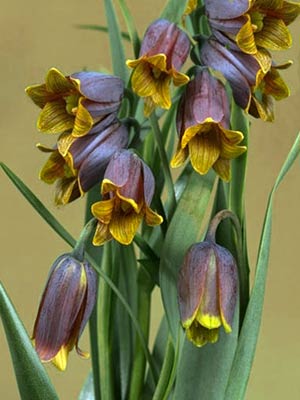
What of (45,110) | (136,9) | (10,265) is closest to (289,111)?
(136,9)

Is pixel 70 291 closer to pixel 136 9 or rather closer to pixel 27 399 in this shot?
pixel 27 399

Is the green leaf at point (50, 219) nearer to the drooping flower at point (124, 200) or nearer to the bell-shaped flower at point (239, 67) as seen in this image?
the drooping flower at point (124, 200)

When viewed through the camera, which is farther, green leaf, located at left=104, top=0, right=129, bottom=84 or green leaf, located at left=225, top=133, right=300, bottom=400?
green leaf, located at left=104, top=0, right=129, bottom=84

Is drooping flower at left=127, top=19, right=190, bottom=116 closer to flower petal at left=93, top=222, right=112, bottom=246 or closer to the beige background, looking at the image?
flower petal at left=93, top=222, right=112, bottom=246

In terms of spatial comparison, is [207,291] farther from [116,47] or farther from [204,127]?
[116,47]

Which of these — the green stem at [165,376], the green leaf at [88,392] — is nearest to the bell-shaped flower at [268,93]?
the green stem at [165,376]

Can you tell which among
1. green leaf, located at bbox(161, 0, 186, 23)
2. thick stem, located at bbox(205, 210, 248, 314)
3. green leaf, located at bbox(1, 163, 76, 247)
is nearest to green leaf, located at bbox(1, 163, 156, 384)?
green leaf, located at bbox(1, 163, 76, 247)
